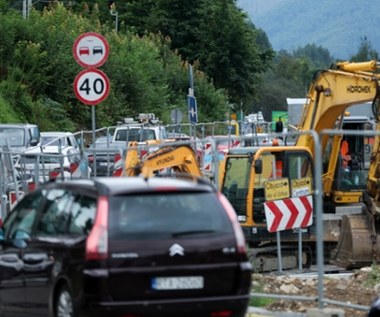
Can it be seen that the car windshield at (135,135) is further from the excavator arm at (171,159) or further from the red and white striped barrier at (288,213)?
the red and white striped barrier at (288,213)

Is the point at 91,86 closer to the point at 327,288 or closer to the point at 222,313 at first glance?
the point at 327,288

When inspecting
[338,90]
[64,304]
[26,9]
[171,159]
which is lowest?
[64,304]

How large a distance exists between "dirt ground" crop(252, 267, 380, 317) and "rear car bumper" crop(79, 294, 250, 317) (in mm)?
2426

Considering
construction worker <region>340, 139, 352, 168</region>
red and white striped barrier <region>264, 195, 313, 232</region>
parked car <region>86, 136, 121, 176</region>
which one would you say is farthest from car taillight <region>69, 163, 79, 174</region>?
construction worker <region>340, 139, 352, 168</region>

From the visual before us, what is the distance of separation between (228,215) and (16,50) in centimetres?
3390

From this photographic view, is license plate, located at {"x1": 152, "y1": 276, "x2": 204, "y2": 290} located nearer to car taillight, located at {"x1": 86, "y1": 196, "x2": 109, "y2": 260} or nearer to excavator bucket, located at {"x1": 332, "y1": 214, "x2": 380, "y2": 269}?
car taillight, located at {"x1": 86, "y1": 196, "x2": 109, "y2": 260}

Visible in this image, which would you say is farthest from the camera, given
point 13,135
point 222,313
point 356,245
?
point 13,135

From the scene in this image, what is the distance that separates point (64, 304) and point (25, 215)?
1608mm

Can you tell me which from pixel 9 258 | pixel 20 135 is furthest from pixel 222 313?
pixel 20 135

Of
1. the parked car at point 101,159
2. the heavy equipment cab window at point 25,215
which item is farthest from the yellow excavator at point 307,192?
the heavy equipment cab window at point 25,215

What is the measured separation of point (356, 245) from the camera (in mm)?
20219

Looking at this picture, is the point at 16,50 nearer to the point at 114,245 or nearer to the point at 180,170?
the point at 180,170

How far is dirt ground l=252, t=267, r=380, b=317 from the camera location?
1367cm

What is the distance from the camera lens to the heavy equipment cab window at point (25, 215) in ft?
39.2
